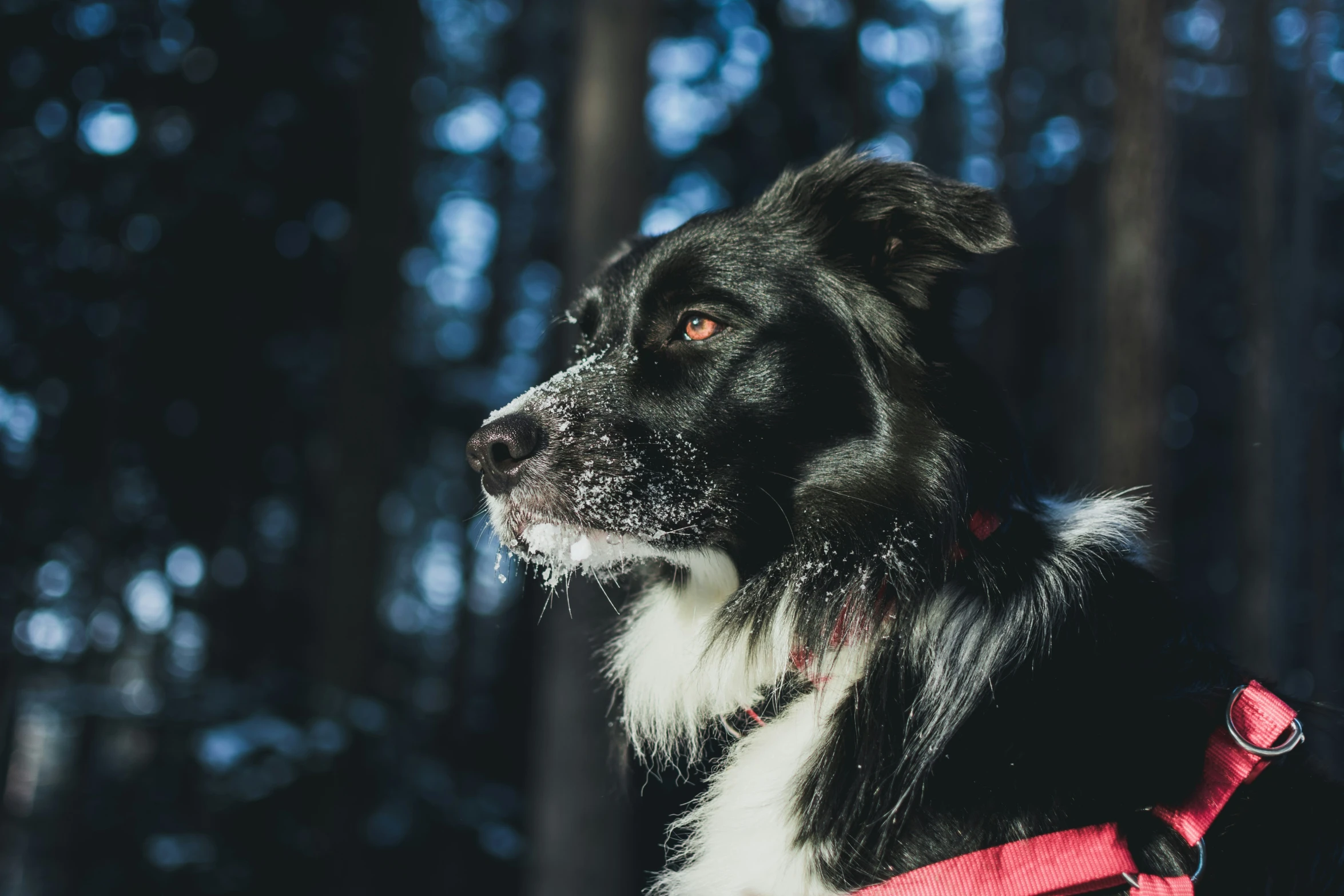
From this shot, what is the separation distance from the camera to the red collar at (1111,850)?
76.9 inches

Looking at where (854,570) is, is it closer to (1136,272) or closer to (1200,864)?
(1200,864)

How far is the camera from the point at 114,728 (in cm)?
798

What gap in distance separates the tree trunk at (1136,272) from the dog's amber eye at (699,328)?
4.94m

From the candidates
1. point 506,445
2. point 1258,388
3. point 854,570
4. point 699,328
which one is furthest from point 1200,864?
point 1258,388

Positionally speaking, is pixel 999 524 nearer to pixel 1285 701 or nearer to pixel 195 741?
pixel 1285 701

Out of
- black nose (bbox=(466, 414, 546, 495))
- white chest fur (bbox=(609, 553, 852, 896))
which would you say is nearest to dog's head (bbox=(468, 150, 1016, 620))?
black nose (bbox=(466, 414, 546, 495))

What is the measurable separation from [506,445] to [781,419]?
0.73 meters

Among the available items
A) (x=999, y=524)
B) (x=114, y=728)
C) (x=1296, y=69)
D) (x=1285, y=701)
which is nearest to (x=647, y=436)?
(x=999, y=524)

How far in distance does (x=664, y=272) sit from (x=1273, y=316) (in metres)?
11.7

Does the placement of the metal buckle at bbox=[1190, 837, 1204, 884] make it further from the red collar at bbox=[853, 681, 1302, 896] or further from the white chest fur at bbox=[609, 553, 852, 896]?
the white chest fur at bbox=[609, 553, 852, 896]

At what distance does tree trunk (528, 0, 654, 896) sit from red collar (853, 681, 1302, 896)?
119 inches

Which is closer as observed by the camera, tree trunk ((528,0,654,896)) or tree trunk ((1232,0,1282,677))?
tree trunk ((528,0,654,896))

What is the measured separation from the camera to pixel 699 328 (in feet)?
8.84

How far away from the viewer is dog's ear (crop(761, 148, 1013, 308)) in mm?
2445
